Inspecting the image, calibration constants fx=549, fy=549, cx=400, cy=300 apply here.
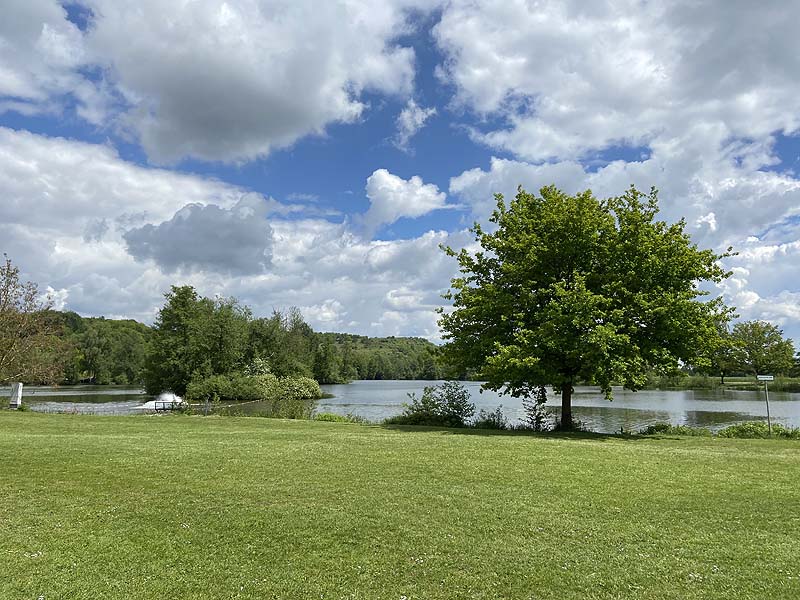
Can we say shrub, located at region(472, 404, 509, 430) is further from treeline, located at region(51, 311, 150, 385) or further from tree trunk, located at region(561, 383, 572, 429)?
treeline, located at region(51, 311, 150, 385)

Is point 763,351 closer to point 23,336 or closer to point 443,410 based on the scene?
point 443,410

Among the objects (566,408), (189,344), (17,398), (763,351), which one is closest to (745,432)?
(566,408)

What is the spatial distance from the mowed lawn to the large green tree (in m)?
6.26

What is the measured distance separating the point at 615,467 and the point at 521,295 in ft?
34.8

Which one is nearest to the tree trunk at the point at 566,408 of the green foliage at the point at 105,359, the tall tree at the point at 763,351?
the tall tree at the point at 763,351

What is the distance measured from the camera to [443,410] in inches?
953

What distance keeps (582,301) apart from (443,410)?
8.50 metres

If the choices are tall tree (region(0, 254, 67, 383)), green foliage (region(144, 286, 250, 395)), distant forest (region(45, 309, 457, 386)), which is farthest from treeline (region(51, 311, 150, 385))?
tall tree (region(0, 254, 67, 383))

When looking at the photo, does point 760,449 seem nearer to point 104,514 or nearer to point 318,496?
point 318,496

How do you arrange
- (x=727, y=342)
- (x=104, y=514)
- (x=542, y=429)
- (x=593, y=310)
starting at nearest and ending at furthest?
(x=104, y=514)
(x=593, y=310)
(x=727, y=342)
(x=542, y=429)

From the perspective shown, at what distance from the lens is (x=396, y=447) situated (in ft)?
46.8

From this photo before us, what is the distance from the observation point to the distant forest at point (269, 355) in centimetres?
7069

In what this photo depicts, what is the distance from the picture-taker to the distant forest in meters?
70.7

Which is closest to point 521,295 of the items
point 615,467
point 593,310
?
point 593,310
